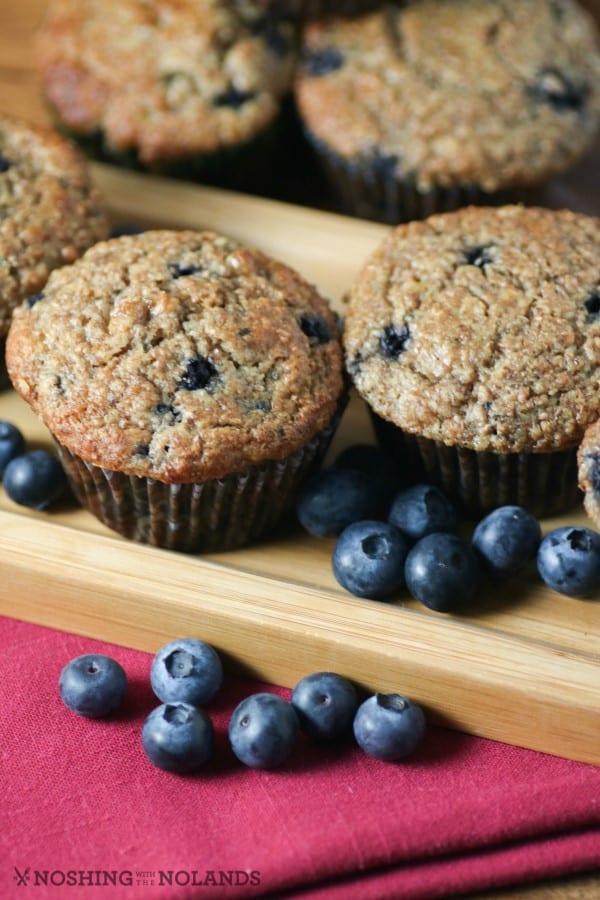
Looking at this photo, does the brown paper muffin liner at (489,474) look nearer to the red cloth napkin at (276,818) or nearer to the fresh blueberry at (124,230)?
the red cloth napkin at (276,818)

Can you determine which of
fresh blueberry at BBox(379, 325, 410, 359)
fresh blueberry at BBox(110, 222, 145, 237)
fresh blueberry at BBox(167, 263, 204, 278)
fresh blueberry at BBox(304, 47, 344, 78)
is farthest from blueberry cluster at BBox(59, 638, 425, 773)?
fresh blueberry at BBox(304, 47, 344, 78)

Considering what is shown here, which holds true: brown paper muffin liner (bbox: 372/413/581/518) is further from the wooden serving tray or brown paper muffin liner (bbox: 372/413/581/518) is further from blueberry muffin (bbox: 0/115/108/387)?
blueberry muffin (bbox: 0/115/108/387)

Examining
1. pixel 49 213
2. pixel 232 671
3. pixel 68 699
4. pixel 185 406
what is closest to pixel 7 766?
pixel 68 699

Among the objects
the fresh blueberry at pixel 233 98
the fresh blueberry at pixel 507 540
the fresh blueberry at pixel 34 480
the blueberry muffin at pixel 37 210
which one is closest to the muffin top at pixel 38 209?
the blueberry muffin at pixel 37 210

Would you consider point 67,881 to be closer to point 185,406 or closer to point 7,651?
point 7,651

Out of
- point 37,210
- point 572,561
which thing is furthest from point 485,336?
point 37,210
